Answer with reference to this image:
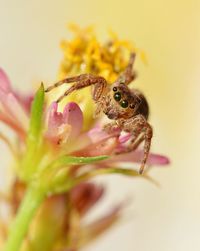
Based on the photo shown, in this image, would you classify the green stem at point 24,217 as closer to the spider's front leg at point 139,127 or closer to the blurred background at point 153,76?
the spider's front leg at point 139,127

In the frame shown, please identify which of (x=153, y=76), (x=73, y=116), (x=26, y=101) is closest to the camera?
(x=73, y=116)

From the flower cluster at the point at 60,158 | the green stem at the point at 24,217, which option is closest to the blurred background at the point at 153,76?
the flower cluster at the point at 60,158

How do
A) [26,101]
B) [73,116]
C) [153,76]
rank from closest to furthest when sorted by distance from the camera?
[73,116], [26,101], [153,76]

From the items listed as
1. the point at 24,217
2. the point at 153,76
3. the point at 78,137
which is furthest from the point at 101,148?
the point at 153,76

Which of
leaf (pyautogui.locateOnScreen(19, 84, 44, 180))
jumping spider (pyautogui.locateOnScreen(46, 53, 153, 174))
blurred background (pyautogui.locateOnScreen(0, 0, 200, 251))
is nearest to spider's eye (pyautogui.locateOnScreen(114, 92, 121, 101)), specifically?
jumping spider (pyautogui.locateOnScreen(46, 53, 153, 174))

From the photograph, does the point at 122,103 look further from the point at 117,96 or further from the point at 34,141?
the point at 34,141

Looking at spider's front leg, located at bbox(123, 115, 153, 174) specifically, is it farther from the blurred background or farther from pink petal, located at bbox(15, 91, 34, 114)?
the blurred background

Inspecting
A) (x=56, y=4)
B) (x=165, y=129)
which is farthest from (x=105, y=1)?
(x=165, y=129)
